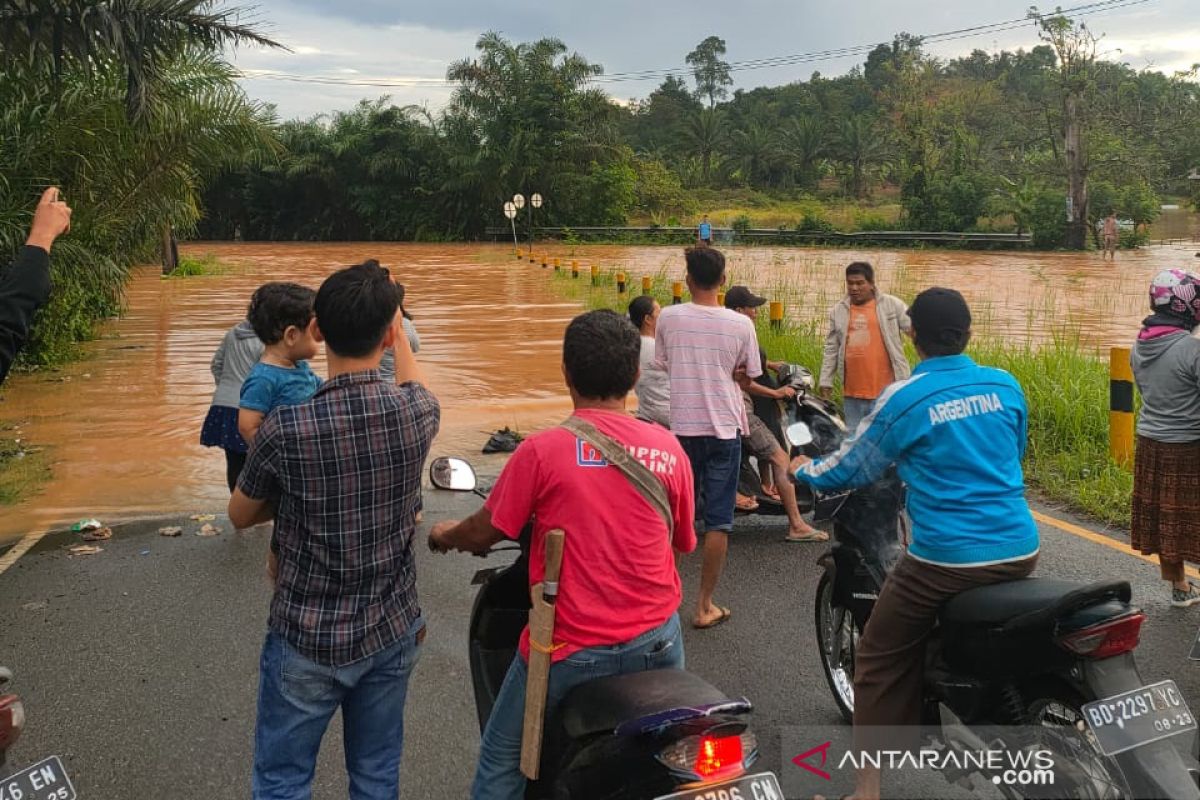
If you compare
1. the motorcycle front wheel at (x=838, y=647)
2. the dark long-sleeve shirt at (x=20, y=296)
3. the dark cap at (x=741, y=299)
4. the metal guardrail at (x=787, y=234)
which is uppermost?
the metal guardrail at (x=787, y=234)

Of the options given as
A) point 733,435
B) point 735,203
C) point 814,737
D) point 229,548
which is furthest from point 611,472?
point 735,203

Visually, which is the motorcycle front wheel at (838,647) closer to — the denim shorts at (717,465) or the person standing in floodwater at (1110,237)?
the denim shorts at (717,465)

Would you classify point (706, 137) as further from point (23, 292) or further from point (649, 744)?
point (649, 744)

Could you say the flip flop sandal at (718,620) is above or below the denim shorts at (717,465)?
below

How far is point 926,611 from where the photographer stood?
306cm

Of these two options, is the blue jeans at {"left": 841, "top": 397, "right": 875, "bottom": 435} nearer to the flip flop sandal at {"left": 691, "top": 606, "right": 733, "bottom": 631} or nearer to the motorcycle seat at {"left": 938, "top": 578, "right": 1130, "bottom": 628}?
the flip flop sandal at {"left": 691, "top": 606, "right": 733, "bottom": 631}

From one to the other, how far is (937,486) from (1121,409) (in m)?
5.02

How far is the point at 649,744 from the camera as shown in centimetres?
241

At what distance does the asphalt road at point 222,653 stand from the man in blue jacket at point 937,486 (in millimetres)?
806

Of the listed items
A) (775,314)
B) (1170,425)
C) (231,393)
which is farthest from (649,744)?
(775,314)

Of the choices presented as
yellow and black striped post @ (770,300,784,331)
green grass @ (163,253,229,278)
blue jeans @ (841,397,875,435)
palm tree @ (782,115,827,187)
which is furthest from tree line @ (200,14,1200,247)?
blue jeans @ (841,397,875,435)

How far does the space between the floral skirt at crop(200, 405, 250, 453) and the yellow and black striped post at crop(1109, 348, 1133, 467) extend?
5681mm

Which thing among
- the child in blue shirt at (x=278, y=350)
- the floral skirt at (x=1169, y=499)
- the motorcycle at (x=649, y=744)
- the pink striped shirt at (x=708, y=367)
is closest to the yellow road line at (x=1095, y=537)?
the floral skirt at (x=1169, y=499)

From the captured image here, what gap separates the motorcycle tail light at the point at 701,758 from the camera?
2359 millimetres
